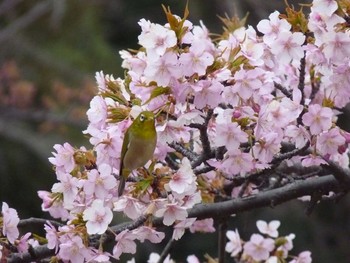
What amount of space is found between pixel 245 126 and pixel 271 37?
21 cm

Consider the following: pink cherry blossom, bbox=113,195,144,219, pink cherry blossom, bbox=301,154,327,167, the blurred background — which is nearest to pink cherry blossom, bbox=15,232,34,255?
pink cherry blossom, bbox=113,195,144,219

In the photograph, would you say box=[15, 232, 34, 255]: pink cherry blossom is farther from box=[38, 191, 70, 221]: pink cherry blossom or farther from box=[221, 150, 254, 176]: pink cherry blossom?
box=[221, 150, 254, 176]: pink cherry blossom

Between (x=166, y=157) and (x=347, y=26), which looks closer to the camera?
(x=347, y=26)

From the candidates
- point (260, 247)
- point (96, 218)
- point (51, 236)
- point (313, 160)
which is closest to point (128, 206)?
point (96, 218)

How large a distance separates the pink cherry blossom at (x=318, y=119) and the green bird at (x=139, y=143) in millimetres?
298

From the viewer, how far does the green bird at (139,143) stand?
1.31 m

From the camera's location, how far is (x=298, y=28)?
1.47m

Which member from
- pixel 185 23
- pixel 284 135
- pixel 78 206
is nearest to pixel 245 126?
pixel 284 135

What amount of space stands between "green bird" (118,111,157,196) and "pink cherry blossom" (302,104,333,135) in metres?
0.30

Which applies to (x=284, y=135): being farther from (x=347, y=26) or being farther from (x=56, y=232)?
(x=56, y=232)

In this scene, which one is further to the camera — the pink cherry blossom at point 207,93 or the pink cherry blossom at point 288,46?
the pink cherry blossom at point 288,46

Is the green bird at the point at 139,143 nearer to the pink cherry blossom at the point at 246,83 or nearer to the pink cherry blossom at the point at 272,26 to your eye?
the pink cherry blossom at the point at 246,83

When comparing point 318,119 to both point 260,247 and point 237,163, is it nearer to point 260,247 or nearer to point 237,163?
point 237,163

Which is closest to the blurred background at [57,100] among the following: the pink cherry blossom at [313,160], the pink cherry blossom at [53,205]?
the pink cherry blossom at [53,205]
